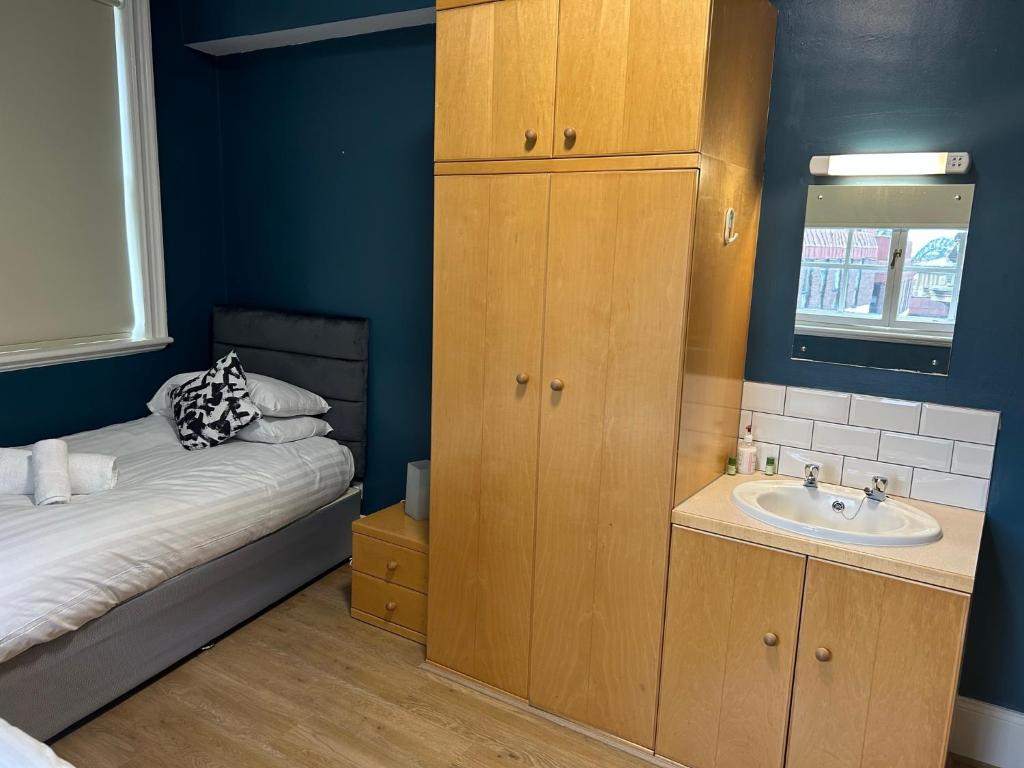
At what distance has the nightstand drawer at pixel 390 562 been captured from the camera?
2.77 m

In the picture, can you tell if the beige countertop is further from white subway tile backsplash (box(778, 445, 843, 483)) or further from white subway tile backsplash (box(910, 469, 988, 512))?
white subway tile backsplash (box(778, 445, 843, 483))

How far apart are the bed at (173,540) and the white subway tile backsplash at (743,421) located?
1.72 meters

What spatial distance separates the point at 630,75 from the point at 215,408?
7.03 feet

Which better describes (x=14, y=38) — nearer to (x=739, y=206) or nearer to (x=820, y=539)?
(x=739, y=206)

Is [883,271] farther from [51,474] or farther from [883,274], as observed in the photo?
[51,474]

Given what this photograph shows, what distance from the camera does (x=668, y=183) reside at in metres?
1.96

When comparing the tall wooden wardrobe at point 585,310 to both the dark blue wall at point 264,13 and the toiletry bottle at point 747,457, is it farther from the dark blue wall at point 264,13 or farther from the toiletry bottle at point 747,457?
the dark blue wall at point 264,13

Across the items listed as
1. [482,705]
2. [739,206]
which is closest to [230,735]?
[482,705]

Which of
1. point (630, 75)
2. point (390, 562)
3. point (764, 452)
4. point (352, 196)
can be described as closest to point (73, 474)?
Answer: point (390, 562)

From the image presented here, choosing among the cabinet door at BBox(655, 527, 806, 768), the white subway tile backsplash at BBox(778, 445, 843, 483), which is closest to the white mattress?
the cabinet door at BBox(655, 527, 806, 768)

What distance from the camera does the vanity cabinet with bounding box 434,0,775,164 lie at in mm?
1906

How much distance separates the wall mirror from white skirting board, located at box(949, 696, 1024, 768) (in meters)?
1.05

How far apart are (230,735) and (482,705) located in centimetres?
79

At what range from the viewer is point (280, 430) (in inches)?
126
